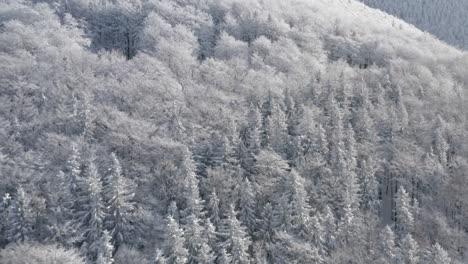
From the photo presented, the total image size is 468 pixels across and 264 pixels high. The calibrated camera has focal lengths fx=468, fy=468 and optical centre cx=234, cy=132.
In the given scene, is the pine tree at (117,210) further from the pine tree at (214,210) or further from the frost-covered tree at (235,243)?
the frost-covered tree at (235,243)

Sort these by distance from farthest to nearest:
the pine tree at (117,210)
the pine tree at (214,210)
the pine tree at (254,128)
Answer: the pine tree at (254,128), the pine tree at (214,210), the pine tree at (117,210)

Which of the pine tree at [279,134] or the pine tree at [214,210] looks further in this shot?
the pine tree at [279,134]

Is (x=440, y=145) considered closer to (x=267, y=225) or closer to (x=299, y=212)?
(x=299, y=212)

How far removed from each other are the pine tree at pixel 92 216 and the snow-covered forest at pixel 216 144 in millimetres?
164

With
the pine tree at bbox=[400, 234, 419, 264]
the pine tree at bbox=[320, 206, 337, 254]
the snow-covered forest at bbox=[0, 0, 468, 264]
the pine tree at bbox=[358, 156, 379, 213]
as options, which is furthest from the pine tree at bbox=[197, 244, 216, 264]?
the pine tree at bbox=[358, 156, 379, 213]

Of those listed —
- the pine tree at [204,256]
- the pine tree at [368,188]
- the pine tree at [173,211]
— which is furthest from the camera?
the pine tree at [368,188]

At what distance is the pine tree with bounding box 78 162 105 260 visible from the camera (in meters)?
50.9

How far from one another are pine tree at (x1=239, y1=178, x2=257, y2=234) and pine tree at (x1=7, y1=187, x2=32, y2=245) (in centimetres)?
2344

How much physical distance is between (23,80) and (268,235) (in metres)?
45.9

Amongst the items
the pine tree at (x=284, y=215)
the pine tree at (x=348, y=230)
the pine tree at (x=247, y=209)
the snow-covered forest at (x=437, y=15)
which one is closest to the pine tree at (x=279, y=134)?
the pine tree at (x=247, y=209)

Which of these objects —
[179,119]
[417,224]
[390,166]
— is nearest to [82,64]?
[179,119]

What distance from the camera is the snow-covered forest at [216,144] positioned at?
51438 millimetres

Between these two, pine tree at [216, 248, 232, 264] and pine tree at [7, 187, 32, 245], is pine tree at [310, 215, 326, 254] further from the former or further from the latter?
pine tree at [7, 187, 32, 245]

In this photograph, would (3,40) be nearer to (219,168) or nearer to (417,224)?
(219,168)
